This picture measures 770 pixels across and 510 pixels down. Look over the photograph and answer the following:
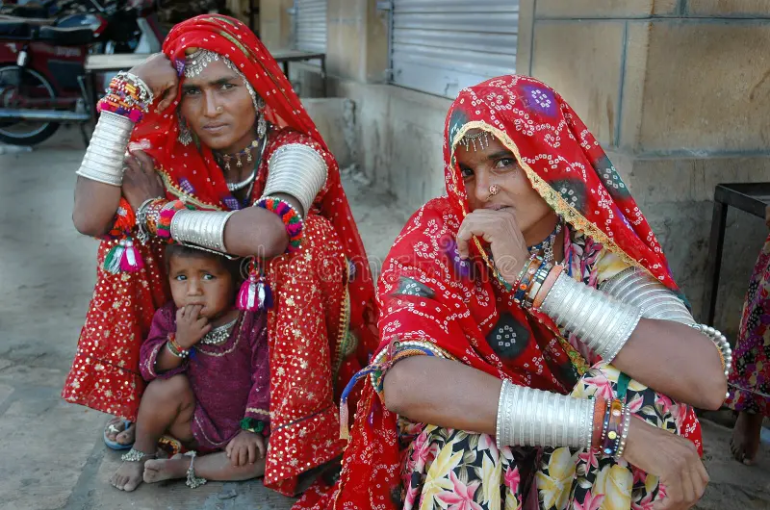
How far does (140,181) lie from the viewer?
2416 mm

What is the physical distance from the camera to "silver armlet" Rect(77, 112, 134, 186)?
2.32 metres

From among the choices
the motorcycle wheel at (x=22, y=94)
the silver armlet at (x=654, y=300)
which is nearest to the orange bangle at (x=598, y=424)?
the silver armlet at (x=654, y=300)

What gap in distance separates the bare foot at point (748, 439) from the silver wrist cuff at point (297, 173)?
1.69 metres

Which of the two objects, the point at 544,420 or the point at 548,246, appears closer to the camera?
the point at 544,420

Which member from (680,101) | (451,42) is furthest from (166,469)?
(451,42)

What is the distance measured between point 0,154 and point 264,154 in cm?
680

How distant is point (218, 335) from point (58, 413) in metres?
0.95

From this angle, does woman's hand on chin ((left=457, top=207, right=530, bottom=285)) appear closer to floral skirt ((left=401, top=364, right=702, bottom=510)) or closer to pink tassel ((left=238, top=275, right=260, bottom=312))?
floral skirt ((left=401, top=364, right=702, bottom=510))

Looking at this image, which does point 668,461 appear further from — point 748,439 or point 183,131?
point 183,131

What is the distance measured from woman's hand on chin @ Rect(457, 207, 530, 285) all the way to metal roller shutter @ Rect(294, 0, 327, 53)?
7.96 metres

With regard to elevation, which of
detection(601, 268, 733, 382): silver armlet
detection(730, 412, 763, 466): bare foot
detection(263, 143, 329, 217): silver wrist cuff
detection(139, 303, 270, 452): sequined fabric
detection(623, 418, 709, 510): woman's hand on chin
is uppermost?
detection(263, 143, 329, 217): silver wrist cuff

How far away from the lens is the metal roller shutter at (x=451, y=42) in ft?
14.5

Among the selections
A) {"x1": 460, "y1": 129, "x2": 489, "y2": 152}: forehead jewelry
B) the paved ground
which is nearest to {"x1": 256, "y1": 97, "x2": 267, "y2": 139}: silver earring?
{"x1": 460, "y1": 129, "x2": 489, "y2": 152}: forehead jewelry

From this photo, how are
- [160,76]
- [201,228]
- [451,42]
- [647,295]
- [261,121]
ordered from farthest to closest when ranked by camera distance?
[451,42]
[261,121]
[160,76]
[201,228]
[647,295]
